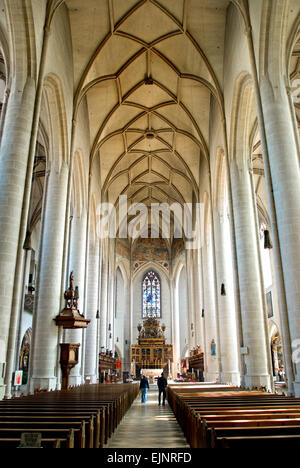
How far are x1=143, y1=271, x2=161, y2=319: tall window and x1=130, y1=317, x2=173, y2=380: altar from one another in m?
2.16

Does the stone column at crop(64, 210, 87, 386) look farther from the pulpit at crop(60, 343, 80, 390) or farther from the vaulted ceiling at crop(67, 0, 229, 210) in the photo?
the vaulted ceiling at crop(67, 0, 229, 210)

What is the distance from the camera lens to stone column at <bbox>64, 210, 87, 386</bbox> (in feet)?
50.9

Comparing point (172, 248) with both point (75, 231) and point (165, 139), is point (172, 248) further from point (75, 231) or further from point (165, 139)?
point (75, 231)

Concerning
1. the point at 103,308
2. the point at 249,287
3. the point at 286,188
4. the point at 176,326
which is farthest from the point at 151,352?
the point at 286,188

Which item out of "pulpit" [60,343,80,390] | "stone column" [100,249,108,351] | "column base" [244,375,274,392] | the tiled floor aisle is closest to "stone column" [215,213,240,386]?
"column base" [244,375,274,392]

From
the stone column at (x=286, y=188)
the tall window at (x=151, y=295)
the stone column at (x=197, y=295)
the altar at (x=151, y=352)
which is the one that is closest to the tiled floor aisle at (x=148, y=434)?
the stone column at (x=286, y=188)

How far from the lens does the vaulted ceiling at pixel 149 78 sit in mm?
14164

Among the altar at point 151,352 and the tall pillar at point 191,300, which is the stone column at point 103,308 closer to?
the tall pillar at point 191,300

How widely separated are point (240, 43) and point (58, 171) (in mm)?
7524

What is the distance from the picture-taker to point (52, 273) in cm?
1176

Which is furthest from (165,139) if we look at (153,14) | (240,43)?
(240,43)

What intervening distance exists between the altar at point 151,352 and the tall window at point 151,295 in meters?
2.16
